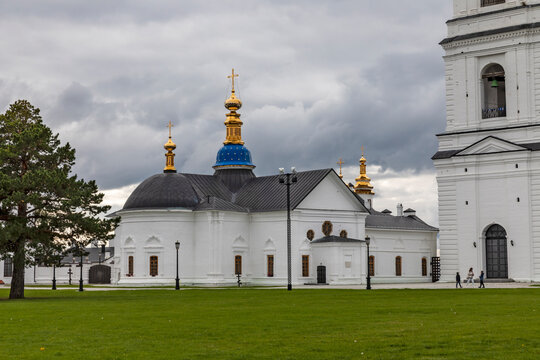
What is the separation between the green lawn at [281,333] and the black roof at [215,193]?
36651 mm

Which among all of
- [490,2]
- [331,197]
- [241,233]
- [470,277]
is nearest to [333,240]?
[331,197]

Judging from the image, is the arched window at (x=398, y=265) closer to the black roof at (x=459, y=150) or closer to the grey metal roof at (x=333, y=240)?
the grey metal roof at (x=333, y=240)

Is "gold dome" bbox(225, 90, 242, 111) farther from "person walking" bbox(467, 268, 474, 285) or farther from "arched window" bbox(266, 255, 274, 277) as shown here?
"person walking" bbox(467, 268, 474, 285)

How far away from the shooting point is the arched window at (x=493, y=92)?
5862 centimetres

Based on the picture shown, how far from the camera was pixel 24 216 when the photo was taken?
38812 mm

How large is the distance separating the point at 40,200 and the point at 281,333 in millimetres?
21899

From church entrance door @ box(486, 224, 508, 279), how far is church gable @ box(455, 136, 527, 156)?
509cm

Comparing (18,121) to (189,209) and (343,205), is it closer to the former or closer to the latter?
(189,209)

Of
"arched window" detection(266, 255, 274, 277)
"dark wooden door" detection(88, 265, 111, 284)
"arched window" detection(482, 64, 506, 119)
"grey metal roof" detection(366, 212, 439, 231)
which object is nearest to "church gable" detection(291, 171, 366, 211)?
"arched window" detection(266, 255, 274, 277)

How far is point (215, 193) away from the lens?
67.6m

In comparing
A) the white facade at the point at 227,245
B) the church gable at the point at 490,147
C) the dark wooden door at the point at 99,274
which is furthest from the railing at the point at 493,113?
the dark wooden door at the point at 99,274

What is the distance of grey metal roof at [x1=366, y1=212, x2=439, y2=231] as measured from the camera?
74312 millimetres

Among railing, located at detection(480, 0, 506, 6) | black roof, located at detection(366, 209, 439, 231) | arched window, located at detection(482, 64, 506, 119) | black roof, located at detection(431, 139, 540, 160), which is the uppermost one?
railing, located at detection(480, 0, 506, 6)

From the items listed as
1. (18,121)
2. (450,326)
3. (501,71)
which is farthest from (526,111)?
(450,326)
